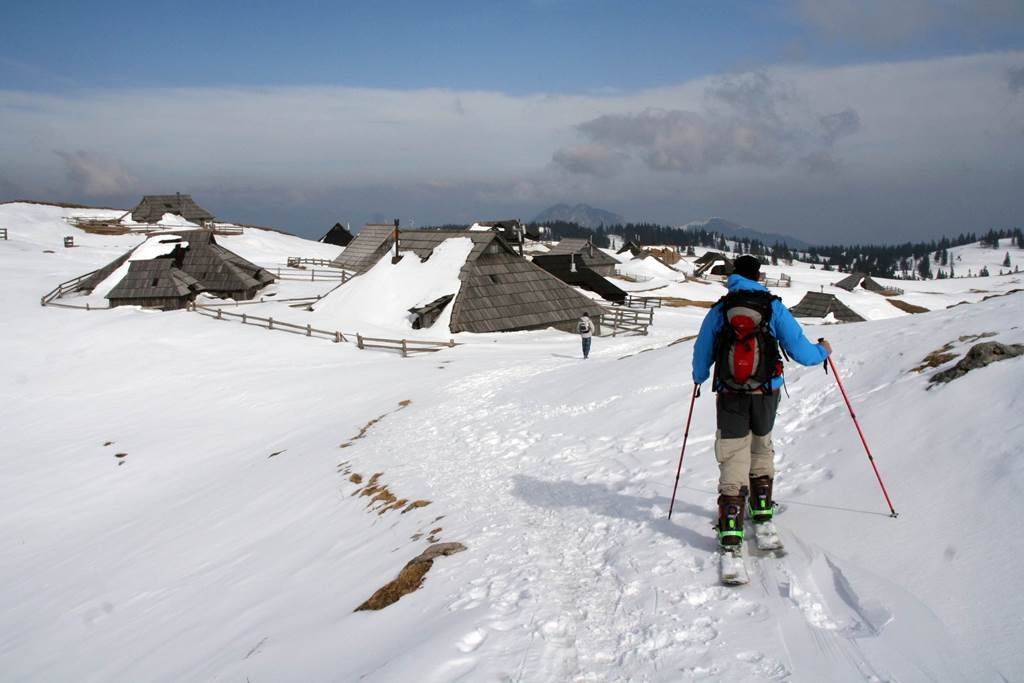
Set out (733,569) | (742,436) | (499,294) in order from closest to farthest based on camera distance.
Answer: (733,569), (742,436), (499,294)

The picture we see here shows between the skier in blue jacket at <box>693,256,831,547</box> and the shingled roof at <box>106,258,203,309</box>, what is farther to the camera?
the shingled roof at <box>106,258,203,309</box>

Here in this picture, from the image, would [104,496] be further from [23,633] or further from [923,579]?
[923,579]

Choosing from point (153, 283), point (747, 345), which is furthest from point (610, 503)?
point (153, 283)

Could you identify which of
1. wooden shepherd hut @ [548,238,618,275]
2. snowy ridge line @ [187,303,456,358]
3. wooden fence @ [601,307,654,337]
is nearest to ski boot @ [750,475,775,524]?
snowy ridge line @ [187,303,456,358]

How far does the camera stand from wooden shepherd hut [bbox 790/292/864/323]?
50.4m

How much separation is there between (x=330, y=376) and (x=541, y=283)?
47.0ft

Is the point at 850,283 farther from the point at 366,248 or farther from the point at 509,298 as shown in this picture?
the point at 509,298

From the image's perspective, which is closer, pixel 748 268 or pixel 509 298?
pixel 748 268

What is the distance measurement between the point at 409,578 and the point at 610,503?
8.09 ft

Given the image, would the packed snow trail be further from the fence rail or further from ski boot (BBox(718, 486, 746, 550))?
the fence rail

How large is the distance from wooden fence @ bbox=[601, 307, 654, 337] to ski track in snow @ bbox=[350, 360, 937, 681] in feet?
82.8

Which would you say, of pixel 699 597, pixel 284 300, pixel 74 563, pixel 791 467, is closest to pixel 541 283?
pixel 284 300

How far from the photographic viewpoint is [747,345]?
5.52 m

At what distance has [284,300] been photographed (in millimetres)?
43094
